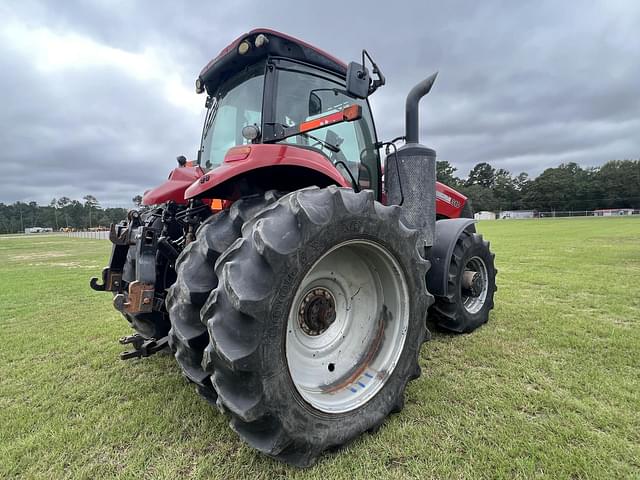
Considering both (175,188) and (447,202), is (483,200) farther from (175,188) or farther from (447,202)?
(175,188)

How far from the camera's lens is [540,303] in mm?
5055

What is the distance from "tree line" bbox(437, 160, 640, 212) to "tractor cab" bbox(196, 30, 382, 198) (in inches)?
2876

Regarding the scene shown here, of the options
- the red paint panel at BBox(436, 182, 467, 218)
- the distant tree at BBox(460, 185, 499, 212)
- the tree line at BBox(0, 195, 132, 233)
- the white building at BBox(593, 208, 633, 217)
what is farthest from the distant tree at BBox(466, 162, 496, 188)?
the red paint panel at BBox(436, 182, 467, 218)

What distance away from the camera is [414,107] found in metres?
3.55

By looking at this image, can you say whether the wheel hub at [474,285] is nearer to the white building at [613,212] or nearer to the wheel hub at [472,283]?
the wheel hub at [472,283]

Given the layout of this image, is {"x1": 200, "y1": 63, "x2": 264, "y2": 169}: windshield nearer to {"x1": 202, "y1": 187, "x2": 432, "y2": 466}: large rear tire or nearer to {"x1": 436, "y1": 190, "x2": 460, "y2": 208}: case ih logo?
{"x1": 202, "y1": 187, "x2": 432, "y2": 466}: large rear tire

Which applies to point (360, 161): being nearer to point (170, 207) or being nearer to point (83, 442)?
point (170, 207)

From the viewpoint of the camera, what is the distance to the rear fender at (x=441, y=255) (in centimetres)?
367

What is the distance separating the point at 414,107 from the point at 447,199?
1.82 m

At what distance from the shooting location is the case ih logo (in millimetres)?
4879

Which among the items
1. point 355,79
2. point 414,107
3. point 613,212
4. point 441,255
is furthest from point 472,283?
point 613,212

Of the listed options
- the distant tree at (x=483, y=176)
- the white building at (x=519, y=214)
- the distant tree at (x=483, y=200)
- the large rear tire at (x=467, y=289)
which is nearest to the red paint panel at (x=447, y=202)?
the large rear tire at (x=467, y=289)

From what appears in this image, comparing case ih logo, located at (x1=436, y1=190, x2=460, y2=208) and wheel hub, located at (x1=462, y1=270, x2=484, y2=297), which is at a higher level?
case ih logo, located at (x1=436, y1=190, x2=460, y2=208)

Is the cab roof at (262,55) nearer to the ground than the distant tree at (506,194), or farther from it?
nearer to the ground
